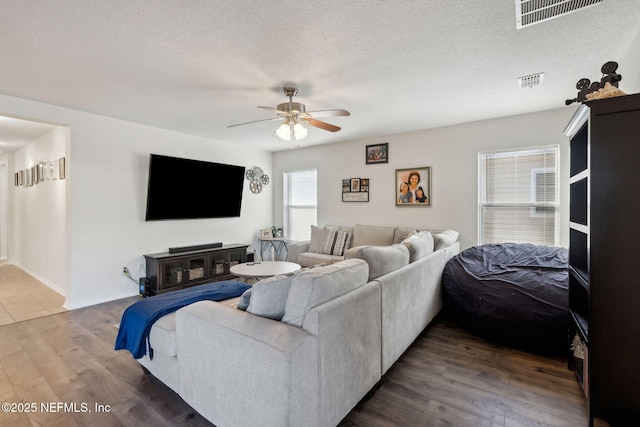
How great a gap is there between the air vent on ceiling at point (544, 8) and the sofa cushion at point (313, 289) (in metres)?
1.94

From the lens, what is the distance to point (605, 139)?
1527 millimetres

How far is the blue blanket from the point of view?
2.00m

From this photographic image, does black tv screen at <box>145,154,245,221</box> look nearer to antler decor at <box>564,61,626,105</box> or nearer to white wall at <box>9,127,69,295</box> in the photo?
white wall at <box>9,127,69,295</box>

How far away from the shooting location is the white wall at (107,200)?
369 cm

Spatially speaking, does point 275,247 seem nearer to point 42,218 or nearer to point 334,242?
point 334,242

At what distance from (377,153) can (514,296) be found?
310 cm

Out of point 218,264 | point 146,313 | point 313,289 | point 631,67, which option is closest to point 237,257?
point 218,264

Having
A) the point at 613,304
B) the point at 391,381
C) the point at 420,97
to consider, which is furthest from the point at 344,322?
the point at 420,97

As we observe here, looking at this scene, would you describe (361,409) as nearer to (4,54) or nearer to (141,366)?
(141,366)

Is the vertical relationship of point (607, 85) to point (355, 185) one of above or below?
above

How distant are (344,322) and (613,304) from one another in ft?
4.56

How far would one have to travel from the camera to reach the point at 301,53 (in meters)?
2.31

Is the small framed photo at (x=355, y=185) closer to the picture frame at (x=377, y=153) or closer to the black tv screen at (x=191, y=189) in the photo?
the picture frame at (x=377, y=153)

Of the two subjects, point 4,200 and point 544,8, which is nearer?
point 544,8
